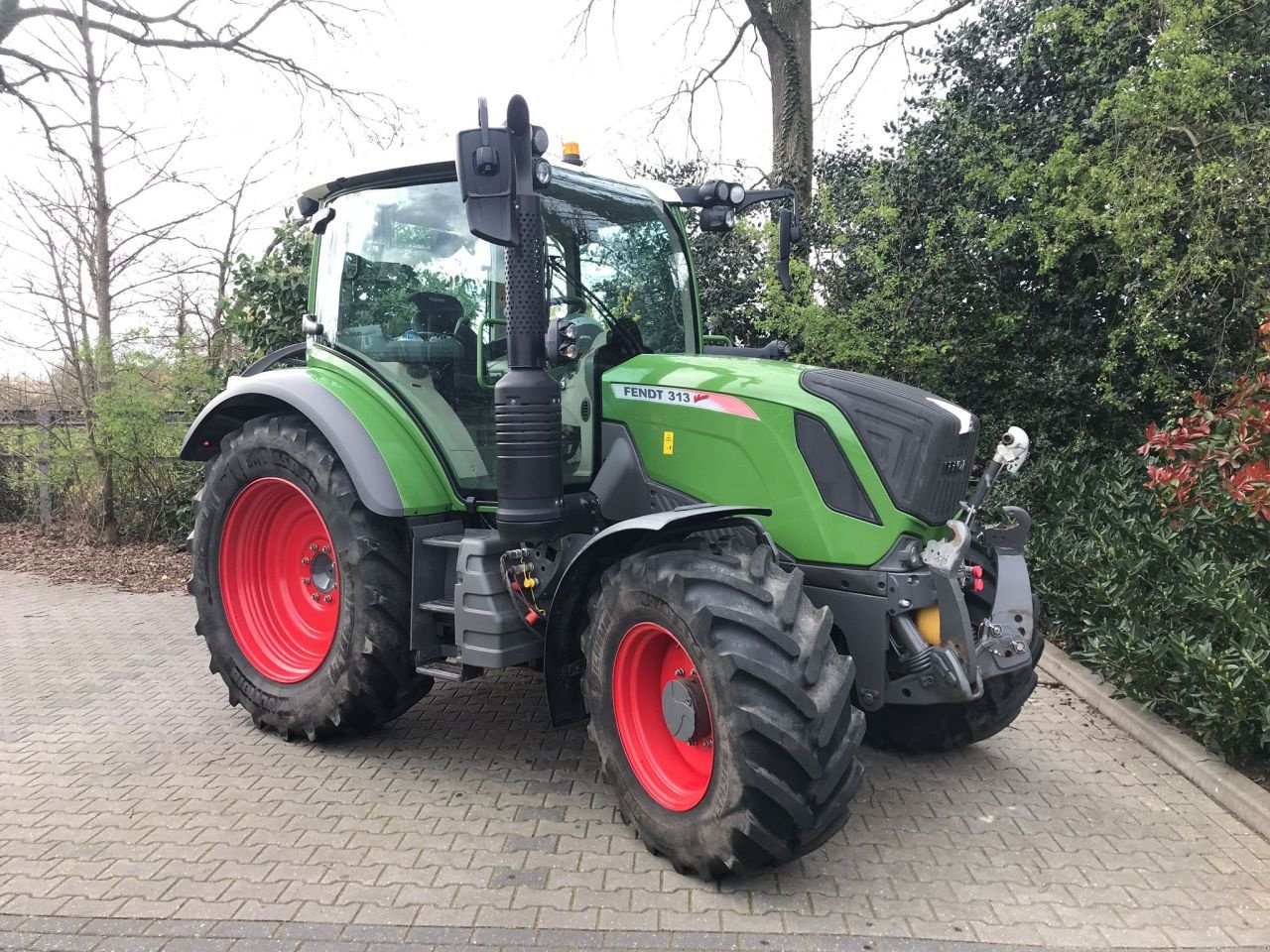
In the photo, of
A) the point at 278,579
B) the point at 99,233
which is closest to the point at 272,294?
the point at 99,233

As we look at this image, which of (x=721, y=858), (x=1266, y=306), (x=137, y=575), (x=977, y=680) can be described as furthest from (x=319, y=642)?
(x=1266, y=306)

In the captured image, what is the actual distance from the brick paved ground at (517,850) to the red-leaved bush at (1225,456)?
1.34m

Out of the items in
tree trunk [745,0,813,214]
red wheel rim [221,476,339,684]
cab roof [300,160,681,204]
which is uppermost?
tree trunk [745,0,813,214]

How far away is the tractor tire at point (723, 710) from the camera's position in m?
2.69

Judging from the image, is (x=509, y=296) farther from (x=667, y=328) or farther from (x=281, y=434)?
(x=281, y=434)

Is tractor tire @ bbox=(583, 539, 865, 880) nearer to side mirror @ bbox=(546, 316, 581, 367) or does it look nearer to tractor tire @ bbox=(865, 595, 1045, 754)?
side mirror @ bbox=(546, 316, 581, 367)

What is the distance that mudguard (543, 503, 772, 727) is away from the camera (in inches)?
119

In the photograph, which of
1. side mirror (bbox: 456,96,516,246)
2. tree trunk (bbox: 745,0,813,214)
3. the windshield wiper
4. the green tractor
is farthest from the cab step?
tree trunk (bbox: 745,0,813,214)

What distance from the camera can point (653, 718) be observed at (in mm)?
3250

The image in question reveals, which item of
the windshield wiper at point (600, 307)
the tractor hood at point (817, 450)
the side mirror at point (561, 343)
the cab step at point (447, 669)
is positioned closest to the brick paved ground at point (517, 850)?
the cab step at point (447, 669)

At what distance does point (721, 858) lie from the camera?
2.82m

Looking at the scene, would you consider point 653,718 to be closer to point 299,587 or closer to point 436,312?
point 436,312

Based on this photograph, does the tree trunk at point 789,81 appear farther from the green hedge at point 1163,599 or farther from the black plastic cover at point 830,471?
the black plastic cover at point 830,471

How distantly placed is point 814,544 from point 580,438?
43.9 inches
